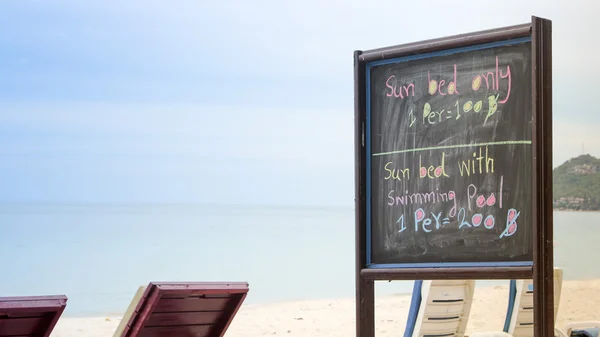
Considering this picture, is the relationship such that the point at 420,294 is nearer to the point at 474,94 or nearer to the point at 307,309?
the point at 474,94

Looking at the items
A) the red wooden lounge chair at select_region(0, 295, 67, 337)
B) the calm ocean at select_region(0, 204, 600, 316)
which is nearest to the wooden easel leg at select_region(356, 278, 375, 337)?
the red wooden lounge chair at select_region(0, 295, 67, 337)

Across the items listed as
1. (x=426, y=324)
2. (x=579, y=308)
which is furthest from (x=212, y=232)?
(x=426, y=324)

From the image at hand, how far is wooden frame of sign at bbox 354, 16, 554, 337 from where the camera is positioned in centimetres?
338

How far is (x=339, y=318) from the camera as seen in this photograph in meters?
12.8

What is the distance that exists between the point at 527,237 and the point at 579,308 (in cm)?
942

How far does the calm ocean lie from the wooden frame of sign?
46.6 feet

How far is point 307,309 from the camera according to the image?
1453 centimetres

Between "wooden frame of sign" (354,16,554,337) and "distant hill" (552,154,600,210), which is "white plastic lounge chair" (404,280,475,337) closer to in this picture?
"wooden frame of sign" (354,16,554,337)

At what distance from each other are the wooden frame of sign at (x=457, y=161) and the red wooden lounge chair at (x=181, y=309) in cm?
58

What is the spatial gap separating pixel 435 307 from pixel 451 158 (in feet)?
5.97

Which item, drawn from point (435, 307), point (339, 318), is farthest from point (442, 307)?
point (339, 318)

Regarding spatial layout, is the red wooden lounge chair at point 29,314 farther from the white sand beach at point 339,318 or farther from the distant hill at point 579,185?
the distant hill at point 579,185

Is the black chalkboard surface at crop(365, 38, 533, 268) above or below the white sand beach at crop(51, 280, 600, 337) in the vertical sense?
above

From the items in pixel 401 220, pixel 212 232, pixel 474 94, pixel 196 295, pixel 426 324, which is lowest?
pixel 212 232
